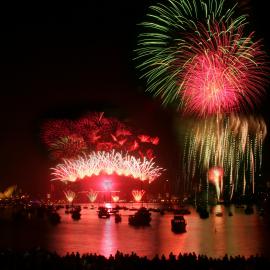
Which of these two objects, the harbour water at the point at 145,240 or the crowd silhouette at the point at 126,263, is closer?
the crowd silhouette at the point at 126,263

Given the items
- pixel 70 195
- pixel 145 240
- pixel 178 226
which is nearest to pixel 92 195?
pixel 70 195

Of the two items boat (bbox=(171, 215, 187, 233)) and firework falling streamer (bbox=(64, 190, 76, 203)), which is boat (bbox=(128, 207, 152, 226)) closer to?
boat (bbox=(171, 215, 187, 233))

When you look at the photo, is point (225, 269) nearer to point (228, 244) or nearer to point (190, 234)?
point (228, 244)

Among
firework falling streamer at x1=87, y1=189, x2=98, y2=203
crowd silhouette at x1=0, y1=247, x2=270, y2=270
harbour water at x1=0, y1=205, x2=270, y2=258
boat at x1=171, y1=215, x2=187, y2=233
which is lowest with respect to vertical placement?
harbour water at x1=0, y1=205, x2=270, y2=258

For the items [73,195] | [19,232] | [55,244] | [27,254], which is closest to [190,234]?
[55,244]

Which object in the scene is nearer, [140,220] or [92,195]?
[140,220]

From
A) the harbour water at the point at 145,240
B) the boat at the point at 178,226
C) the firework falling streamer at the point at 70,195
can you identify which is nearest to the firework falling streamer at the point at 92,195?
the firework falling streamer at the point at 70,195

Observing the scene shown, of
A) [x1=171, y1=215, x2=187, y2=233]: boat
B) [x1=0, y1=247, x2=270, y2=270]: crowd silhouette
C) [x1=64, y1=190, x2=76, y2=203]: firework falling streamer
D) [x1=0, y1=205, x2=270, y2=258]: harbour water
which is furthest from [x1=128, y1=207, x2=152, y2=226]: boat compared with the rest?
[x1=64, y1=190, x2=76, y2=203]: firework falling streamer

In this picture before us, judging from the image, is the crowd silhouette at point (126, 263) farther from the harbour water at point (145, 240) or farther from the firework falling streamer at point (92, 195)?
the firework falling streamer at point (92, 195)

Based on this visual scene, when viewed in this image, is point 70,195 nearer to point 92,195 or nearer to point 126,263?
point 92,195

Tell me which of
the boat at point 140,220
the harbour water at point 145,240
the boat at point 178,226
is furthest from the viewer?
the boat at point 140,220

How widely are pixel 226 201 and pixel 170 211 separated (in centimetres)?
2788

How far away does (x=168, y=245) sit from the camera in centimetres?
3022

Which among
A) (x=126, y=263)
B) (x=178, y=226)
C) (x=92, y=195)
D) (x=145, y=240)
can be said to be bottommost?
(x=145, y=240)
